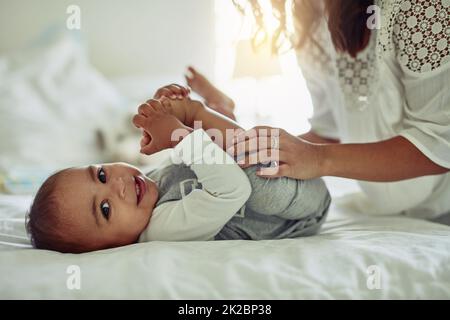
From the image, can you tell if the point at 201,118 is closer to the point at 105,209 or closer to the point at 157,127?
the point at 157,127

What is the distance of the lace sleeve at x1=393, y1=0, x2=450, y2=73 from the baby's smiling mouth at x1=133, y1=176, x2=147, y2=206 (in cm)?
53

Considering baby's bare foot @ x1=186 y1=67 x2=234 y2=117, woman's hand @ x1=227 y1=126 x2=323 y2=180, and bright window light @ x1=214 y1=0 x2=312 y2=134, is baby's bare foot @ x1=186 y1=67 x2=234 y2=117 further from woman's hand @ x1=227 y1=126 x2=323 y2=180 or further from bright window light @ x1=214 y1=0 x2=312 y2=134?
bright window light @ x1=214 y1=0 x2=312 y2=134

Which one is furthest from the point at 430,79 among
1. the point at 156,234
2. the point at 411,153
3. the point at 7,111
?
the point at 7,111

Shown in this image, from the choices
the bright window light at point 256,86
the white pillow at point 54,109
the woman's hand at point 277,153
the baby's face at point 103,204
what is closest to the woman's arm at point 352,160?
the woman's hand at point 277,153

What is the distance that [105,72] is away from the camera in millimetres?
2420

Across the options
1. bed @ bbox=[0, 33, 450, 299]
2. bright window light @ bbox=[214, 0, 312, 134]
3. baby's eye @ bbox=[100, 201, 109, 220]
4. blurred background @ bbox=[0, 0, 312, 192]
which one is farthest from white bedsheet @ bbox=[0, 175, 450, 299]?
bright window light @ bbox=[214, 0, 312, 134]

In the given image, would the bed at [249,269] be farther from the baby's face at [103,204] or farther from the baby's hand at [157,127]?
the baby's hand at [157,127]

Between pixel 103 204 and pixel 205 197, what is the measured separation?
0.59 ft

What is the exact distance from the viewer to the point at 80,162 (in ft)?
5.72

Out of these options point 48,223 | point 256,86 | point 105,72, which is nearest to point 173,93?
point 48,223

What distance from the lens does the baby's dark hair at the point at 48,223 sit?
759 mm

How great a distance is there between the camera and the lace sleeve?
Result: 0.77m

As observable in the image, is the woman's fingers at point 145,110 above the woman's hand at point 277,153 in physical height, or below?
above
